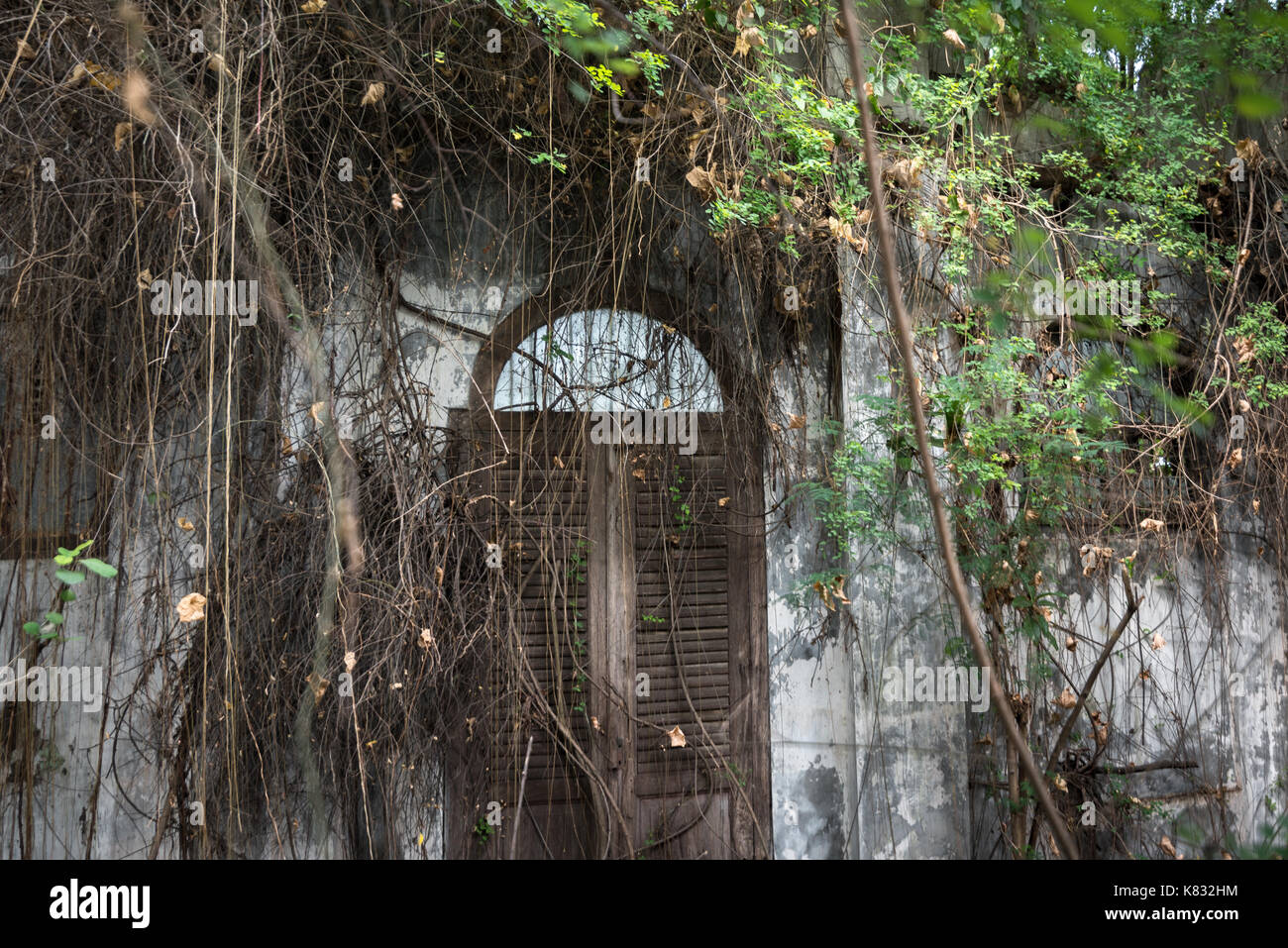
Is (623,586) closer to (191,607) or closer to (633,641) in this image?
(633,641)

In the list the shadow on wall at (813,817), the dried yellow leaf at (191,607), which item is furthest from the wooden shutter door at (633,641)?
the dried yellow leaf at (191,607)

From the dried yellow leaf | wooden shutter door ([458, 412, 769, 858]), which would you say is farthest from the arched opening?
the dried yellow leaf

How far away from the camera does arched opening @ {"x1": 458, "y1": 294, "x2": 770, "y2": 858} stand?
155 inches

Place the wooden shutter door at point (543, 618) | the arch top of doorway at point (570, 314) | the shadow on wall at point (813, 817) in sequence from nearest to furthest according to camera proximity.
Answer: the wooden shutter door at point (543, 618) → the arch top of doorway at point (570, 314) → the shadow on wall at point (813, 817)

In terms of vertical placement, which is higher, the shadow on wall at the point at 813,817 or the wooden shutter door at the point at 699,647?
the wooden shutter door at the point at 699,647

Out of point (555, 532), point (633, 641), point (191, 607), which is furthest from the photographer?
point (633, 641)

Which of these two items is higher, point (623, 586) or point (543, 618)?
point (623, 586)

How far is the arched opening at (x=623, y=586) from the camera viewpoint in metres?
3.95

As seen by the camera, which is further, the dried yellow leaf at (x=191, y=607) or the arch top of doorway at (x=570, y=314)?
the arch top of doorway at (x=570, y=314)

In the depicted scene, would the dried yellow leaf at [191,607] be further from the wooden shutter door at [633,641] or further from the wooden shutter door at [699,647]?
the wooden shutter door at [699,647]

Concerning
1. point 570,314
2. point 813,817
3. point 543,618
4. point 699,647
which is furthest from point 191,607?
point 813,817

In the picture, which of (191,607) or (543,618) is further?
(543,618)

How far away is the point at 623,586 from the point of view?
4.17 metres
